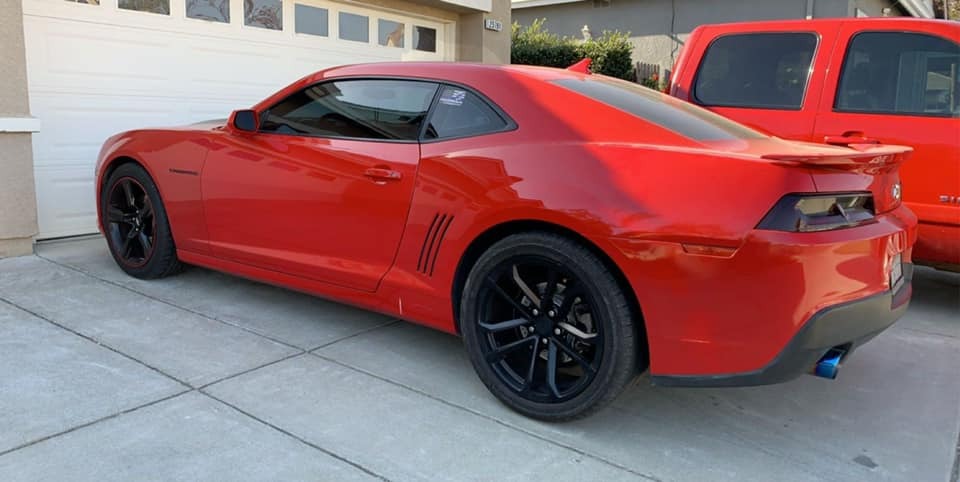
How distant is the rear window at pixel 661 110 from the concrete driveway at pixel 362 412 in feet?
4.16

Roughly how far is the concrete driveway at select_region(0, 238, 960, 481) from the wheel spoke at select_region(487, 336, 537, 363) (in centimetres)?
25

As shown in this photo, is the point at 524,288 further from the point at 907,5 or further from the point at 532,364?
the point at 907,5

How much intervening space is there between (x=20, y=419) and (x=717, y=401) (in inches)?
120

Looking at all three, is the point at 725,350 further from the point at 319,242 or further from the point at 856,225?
the point at 319,242

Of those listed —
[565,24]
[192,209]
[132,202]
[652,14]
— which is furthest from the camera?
[565,24]

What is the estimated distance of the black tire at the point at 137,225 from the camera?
4.62 meters

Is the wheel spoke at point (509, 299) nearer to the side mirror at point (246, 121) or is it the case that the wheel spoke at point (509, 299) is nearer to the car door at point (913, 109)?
the side mirror at point (246, 121)

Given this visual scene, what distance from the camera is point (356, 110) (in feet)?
12.4

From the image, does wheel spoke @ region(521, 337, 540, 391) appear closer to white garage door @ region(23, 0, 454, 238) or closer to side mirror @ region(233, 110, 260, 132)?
side mirror @ region(233, 110, 260, 132)

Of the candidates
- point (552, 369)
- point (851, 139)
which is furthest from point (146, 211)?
point (851, 139)

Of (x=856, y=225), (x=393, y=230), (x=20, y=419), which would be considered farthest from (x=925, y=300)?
(x=20, y=419)

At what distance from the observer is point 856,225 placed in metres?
2.64

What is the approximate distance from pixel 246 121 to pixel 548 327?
227cm

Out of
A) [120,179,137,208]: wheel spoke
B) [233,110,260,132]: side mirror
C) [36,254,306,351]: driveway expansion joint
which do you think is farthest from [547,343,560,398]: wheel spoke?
[120,179,137,208]: wheel spoke
